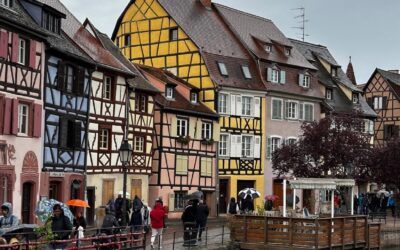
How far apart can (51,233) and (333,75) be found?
50.6 metres

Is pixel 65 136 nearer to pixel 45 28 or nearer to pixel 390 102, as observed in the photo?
pixel 45 28

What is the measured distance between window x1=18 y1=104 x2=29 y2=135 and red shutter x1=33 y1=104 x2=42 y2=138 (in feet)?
1.04

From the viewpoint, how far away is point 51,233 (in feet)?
62.4

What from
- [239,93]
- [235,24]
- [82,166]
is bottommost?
[82,166]

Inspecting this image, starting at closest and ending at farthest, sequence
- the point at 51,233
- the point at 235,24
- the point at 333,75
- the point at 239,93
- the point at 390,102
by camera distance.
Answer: the point at 51,233
the point at 239,93
the point at 235,24
the point at 333,75
the point at 390,102

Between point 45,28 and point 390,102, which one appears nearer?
point 45,28

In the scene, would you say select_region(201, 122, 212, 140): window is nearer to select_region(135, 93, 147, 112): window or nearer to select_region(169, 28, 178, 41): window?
select_region(169, 28, 178, 41): window

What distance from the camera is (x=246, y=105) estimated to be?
54000 mm

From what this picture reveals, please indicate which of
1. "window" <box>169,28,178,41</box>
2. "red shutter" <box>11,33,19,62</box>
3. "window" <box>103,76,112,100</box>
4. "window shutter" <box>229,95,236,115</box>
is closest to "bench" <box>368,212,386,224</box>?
"window shutter" <box>229,95,236,115</box>

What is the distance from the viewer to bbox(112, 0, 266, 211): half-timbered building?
2064 inches

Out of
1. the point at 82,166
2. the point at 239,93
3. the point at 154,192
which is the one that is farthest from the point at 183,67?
the point at 82,166

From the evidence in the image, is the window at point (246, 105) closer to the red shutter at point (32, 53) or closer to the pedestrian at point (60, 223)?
the red shutter at point (32, 53)

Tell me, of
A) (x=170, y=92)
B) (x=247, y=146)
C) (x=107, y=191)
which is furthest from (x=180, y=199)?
(x=107, y=191)

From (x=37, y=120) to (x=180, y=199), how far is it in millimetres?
17769
